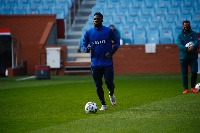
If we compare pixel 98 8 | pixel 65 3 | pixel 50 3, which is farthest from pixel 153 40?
pixel 50 3

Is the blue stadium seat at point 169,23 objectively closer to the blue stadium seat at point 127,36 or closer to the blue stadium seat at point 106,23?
the blue stadium seat at point 127,36

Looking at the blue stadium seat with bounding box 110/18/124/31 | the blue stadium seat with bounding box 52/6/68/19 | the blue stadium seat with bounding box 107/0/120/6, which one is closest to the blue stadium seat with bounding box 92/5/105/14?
the blue stadium seat with bounding box 107/0/120/6

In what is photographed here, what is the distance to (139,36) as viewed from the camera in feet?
88.3

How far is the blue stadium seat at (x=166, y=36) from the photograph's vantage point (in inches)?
1038

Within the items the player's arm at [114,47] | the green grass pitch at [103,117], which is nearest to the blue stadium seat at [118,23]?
the green grass pitch at [103,117]

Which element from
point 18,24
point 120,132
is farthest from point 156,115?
point 18,24

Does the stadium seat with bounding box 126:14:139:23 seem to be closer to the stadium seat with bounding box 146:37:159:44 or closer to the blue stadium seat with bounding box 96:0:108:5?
the stadium seat with bounding box 146:37:159:44

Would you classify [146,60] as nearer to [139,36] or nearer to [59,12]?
[139,36]

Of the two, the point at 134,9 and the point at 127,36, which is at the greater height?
the point at 134,9

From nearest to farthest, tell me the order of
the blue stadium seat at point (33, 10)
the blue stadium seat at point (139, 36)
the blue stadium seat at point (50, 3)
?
the blue stadium seat at point (139, 36) → the blue stadium seat at point (33, 10) → the blue stadium seat at point (50, 3)

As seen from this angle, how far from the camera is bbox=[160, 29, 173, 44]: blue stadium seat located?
1038 inches

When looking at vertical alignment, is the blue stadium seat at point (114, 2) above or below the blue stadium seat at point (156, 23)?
above

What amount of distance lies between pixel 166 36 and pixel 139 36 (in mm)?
1601

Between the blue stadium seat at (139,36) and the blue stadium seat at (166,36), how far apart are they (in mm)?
1011
